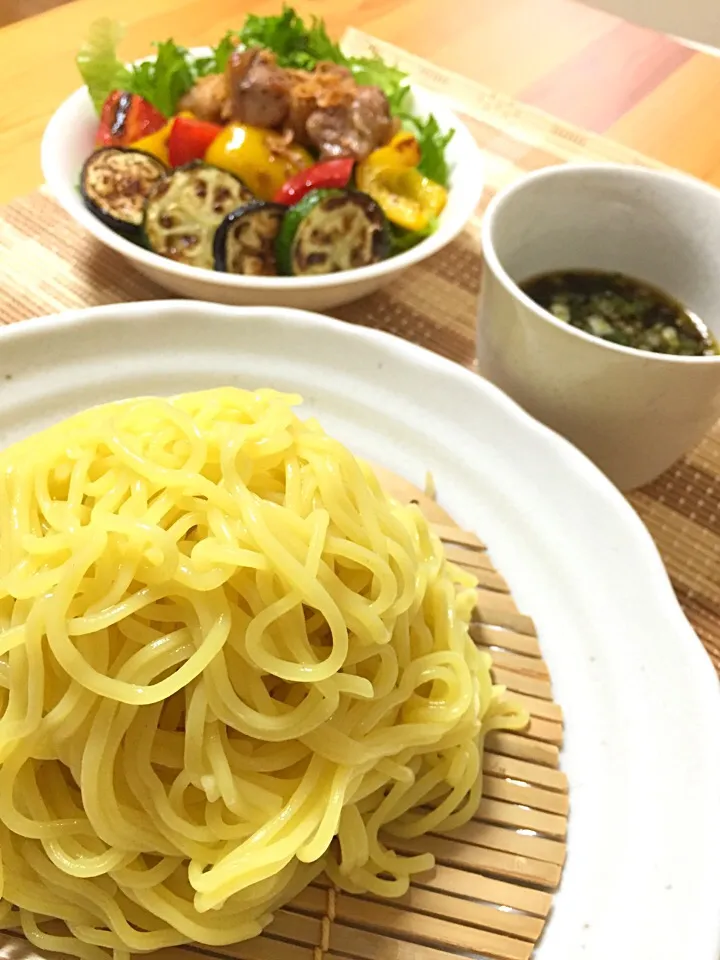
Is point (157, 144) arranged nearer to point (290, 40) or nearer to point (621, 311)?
point (290, 40)

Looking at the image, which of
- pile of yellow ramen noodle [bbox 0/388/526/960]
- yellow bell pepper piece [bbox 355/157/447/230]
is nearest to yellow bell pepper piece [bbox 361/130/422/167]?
yellow bell pepper piece [bbox 355/157/447/230]

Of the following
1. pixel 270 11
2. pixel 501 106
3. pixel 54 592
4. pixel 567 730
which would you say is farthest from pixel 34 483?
pixel 270 11

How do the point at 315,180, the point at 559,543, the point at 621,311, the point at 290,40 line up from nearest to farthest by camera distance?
the point at 559,543, the point at 621,311, the point at 315,180, the point at 290,40

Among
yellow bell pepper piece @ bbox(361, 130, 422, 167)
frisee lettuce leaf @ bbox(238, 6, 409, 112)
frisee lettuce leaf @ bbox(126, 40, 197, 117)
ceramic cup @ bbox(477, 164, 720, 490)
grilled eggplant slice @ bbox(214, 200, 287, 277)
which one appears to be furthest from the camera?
frisee lettuce leaf @ bbox(238, 6, 409, 112)

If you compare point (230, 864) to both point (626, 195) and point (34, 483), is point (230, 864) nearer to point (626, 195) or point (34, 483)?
point (34, 483)

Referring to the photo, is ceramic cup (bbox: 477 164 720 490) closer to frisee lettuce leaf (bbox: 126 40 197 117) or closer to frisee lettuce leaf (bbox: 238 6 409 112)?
frisee lettuce leaf (bbox: 238 6 409 112)

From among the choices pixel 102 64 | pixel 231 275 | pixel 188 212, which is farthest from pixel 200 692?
pixel 102 64
